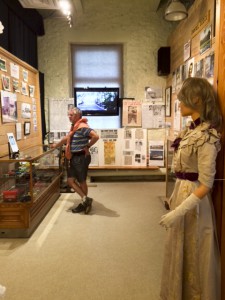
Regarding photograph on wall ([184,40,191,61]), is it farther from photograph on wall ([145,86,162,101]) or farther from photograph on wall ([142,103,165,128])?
photograph on wall ([142,103,165,128])

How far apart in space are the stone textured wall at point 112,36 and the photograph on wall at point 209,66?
2546mm

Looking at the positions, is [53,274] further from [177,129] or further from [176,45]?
[176,45]

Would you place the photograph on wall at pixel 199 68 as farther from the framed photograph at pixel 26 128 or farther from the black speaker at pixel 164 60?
the framed photograph at pixel 26 128

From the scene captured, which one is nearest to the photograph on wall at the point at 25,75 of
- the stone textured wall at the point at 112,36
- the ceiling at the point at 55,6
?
the ceiling at the point at 55,6

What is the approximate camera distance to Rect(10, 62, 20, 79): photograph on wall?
151 inches

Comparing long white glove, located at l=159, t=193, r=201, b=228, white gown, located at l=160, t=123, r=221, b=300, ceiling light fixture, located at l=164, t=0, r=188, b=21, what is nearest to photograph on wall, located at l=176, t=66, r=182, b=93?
ceiling light fixture, located at l=164, t=0, r=188, b=21

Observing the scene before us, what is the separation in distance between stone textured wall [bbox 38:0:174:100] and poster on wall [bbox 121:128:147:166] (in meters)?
1.08

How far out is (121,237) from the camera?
306cm

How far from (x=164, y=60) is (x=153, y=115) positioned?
3.72 feet

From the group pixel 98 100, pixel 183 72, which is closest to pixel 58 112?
pixel 98 100

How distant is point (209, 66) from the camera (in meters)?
3.08

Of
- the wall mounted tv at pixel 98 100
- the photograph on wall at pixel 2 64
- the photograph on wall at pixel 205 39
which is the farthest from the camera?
the wall mounted tv at pixel 98 100

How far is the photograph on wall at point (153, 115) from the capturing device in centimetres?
573

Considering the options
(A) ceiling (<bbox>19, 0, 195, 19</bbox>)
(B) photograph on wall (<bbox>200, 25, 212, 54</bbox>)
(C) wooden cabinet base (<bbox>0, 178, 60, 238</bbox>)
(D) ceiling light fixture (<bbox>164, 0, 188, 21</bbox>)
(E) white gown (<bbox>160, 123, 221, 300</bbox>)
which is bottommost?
(C) wooden cabinet base (<bbox>0, 178, 60, 238</bbox>)
